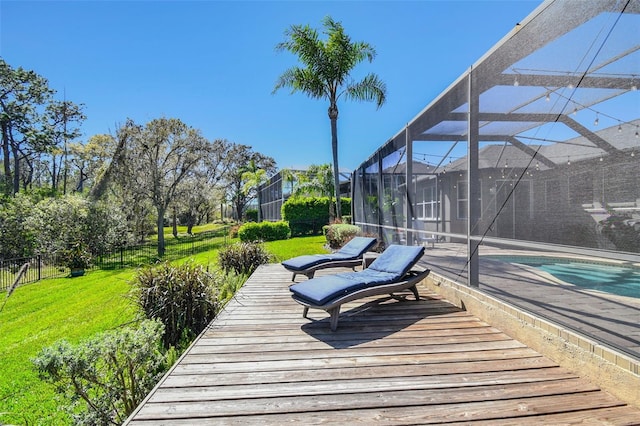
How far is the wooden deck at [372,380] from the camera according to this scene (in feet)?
7.00

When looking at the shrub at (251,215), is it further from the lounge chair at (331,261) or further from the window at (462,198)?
the window at (462,198)

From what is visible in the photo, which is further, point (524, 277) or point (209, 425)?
point (524, 277)

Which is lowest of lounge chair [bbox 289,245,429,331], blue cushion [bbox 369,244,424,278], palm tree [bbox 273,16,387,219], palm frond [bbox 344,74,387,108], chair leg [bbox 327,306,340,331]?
chair leg [bbox 327,306,340,331]

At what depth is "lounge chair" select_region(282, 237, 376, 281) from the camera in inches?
250

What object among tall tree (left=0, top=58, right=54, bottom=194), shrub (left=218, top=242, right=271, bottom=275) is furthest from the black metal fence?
tall tree (left=0, top=58, right=54, bottom=194)

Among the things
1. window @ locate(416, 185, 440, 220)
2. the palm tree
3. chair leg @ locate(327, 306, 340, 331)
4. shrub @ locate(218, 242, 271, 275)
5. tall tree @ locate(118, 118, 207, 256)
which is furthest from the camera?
tall tree @ locate(118, 118, 207, 256)

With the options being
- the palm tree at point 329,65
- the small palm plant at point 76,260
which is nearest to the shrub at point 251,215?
the small palm plant at point 76,260

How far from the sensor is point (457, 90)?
4.67 metres

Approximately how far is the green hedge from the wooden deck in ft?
54.2

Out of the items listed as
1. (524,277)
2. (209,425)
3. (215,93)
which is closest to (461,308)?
(524,277)

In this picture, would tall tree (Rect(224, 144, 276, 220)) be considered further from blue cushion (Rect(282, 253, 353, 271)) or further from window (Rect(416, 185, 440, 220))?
window (Rect(416, 185, 440, 220))

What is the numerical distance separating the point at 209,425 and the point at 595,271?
317 centimetres

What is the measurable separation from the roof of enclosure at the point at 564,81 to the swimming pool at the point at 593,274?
902 mm

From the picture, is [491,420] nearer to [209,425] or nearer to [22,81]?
[209,425]
